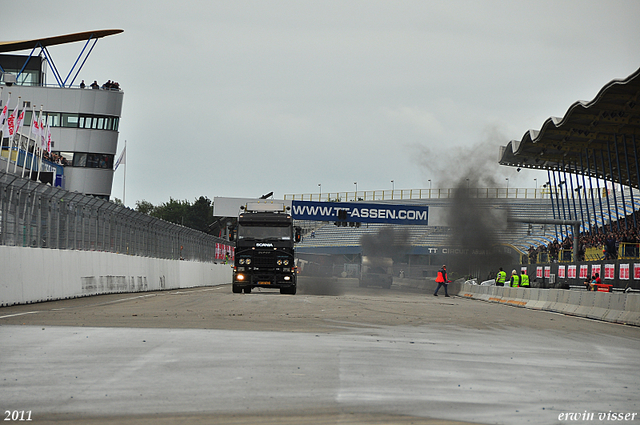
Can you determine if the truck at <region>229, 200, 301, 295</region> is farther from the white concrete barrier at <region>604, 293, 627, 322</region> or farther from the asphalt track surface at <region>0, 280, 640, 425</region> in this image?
the asphalt track surface at <region>0, 280, 640, 425</region>

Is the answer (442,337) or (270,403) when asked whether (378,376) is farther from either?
(442,337)

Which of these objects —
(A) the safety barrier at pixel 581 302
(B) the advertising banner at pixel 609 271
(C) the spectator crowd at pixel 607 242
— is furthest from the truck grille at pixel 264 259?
(C) the spectator crowd at pixel 607 242

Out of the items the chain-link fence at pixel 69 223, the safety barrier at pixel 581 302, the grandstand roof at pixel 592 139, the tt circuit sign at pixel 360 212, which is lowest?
the safety barrier at pixel 581 302

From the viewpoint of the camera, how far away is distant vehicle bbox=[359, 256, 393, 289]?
200 ft

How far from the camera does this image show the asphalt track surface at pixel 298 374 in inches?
230

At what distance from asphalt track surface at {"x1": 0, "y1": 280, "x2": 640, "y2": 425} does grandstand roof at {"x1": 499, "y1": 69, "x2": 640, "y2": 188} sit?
2867cm

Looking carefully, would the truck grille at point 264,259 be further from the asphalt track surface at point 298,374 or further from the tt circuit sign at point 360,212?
the tt circuit sign at point 360,212

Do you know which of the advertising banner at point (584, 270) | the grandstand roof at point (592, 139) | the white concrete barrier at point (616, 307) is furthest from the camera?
the grandstand roof at point (592, 139)

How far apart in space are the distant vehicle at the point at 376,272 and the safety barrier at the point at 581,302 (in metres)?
26.5

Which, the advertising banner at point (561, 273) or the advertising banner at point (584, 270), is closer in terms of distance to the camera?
the advertising banner at point (584, 270)

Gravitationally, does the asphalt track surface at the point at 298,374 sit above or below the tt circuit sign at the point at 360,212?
below

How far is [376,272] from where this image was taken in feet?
206

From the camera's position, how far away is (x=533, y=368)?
8.70 meters

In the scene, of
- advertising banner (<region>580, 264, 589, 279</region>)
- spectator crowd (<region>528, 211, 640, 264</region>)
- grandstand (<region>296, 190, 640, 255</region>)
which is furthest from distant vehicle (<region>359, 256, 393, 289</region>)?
advertising banner (<region>580, 264, 589, 279</region>)
